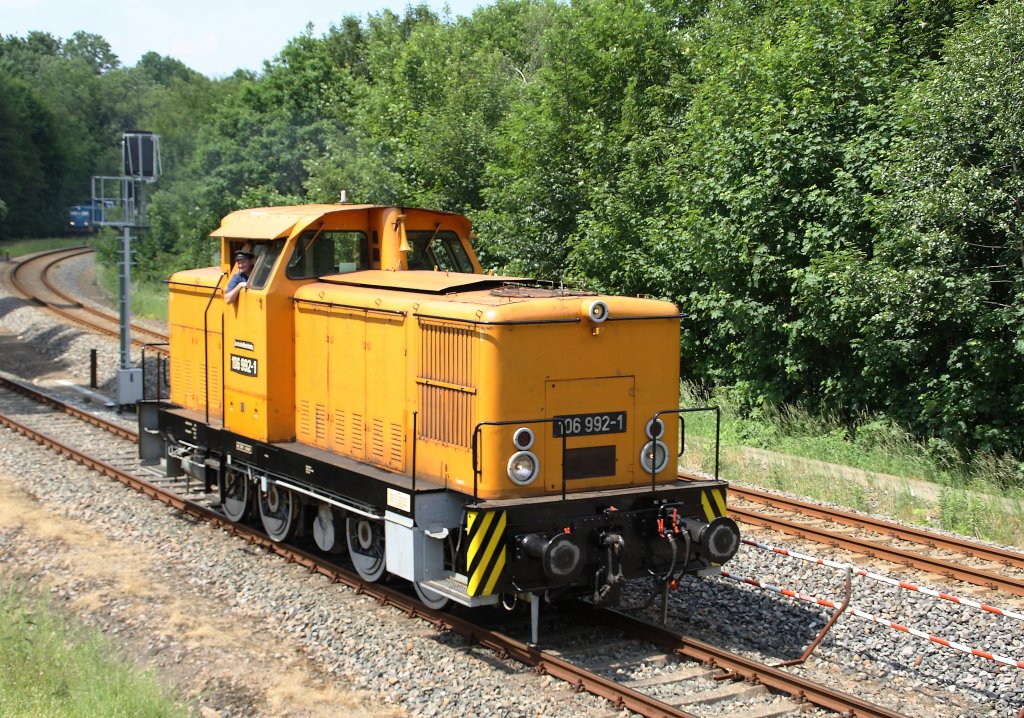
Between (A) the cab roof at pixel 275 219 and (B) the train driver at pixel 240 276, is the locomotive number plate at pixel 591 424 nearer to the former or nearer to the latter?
(A) the cab roof at pixel 275 219

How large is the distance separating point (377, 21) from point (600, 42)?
22159 millimetres

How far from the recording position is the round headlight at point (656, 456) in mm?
8148

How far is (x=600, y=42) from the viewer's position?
69.3 ft

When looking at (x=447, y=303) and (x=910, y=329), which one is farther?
(x=910, y=329)

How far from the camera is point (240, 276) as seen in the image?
390 inches

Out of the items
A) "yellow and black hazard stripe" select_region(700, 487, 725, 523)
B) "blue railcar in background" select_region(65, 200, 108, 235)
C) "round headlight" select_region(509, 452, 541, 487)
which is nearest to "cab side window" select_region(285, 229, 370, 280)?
"round headlight" select_region(509, 452, 541, 487)

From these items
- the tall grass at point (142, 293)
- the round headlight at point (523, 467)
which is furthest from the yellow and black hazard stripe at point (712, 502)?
the tall grass at point (142, 293)

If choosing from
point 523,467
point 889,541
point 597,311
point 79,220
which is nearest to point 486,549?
point 523,467

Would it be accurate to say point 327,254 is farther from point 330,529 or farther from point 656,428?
point 656,428

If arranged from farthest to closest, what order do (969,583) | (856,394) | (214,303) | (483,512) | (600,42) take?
(600,42), (856,394), (214,303), (969,583), (483,512)

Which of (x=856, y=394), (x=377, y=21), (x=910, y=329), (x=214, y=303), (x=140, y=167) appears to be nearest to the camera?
(x=214, y=303)

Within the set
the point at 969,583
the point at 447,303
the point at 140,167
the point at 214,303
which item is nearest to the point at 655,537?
the point at 447,303

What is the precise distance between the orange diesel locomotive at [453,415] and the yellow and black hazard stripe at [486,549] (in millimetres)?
11

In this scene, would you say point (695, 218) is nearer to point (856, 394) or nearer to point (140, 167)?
point (856, 394)
